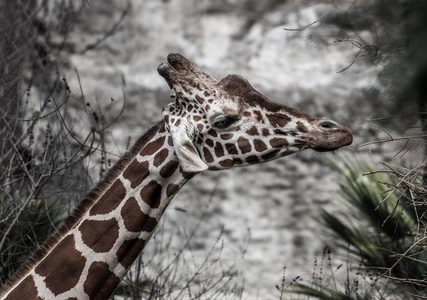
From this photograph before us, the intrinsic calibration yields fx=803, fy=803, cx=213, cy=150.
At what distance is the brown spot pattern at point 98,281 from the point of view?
3.33 m

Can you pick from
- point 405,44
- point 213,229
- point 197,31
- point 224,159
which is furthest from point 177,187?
point 197,31

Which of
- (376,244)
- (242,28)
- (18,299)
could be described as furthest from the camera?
(242,28)

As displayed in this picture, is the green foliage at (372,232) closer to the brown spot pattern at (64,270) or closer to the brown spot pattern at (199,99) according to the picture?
the brown spot pattern at (199,99)

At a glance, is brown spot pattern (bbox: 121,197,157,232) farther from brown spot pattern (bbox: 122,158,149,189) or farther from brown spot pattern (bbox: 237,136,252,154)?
brown spot pattern (bbox: 237,136,252,154)

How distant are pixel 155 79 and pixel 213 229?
208 centimetres

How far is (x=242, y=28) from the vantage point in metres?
10.4

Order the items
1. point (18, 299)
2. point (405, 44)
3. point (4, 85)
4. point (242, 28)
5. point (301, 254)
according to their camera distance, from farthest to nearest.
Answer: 1. point (242, 28)
2. point (301, 254)
3. point (4, 85)
4. point (405, 44)
5. point (18, 299)

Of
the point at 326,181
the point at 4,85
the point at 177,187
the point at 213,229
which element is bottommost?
the point at 177,187

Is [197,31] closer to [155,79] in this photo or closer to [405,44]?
[155,79]

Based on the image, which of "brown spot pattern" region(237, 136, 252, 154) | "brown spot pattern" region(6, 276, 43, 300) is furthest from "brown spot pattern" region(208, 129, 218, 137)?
"brown spot pattern" region(6, 276, 43, 300)

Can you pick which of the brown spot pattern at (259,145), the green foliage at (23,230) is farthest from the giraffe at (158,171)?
the green foliage at (23,230)

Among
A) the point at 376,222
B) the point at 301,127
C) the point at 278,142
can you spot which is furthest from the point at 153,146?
the point at 376,222

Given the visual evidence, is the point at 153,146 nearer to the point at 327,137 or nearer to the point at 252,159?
the point at 252,159

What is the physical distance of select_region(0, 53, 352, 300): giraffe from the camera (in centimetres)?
333
